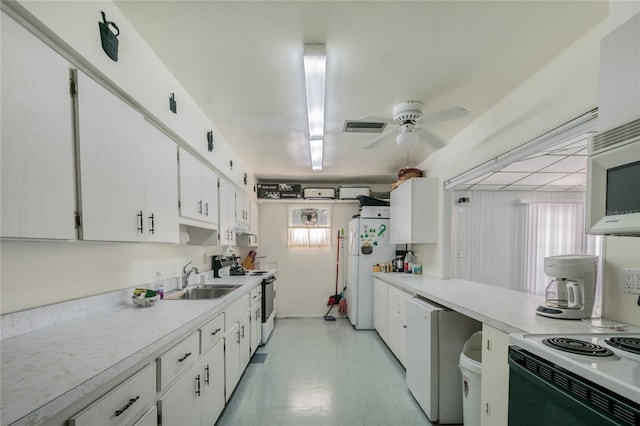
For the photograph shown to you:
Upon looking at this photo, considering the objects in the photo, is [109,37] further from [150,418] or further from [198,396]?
[198,396]

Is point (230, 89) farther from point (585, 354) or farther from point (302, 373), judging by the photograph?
point (302, 373)

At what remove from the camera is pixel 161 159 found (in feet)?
6.42

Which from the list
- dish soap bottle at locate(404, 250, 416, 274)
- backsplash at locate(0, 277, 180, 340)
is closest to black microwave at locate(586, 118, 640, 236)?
backsplash at locate(0, 277, 180, 340)

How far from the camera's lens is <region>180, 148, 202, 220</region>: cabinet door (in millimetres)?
2293

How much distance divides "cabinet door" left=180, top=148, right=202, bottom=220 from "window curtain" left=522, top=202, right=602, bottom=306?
15.6ft

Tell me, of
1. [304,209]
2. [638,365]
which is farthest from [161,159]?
[304,209]

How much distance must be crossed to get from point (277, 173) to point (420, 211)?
2.66 meters

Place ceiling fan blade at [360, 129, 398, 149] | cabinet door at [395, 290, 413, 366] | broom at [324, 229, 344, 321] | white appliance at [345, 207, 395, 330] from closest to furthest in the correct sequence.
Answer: ceiling fan blade at [360, 129, 398, 149] < cabinet door at [395, 290, 413, 366] < white appliance at [345, 207, 395, 330] < broom at [324, 229, 344, 321]

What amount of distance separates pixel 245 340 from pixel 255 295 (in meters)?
0.70

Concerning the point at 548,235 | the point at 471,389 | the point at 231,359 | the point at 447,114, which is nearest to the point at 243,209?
the point at 231,359

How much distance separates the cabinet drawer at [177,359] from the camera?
1353 millimetres

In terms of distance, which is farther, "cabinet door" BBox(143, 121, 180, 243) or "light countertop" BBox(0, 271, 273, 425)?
"cabinet door" BBox(143, 121, 180, 243)

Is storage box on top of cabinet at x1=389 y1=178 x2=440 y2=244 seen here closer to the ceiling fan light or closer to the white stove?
the ceiling fan light

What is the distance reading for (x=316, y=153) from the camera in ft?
12.8
